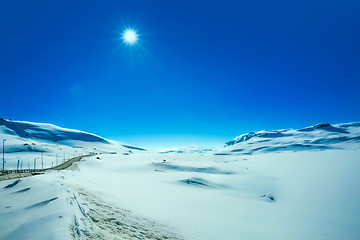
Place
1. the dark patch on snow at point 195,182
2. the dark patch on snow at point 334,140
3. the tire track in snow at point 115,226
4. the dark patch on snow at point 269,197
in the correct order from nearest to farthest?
the tire track in snow at point 115,226 → the dark patch on snow at point 269,197 → the dark patch on snow at point 195,182 → the dark patch on snow at point 334,140

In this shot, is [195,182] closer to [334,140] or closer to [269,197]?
[269,197]

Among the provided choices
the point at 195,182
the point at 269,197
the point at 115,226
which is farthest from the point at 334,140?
the point at 115,226

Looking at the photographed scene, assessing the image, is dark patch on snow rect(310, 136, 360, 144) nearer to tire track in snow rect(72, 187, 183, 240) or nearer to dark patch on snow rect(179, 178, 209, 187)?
dark patch on snow rect(179, 178, 209, 187)

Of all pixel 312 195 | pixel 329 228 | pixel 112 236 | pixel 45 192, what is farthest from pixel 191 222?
pixel 312 195

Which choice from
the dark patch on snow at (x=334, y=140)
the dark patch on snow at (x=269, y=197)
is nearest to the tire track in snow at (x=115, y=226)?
the dark patch on snow at (x=269, y=197)

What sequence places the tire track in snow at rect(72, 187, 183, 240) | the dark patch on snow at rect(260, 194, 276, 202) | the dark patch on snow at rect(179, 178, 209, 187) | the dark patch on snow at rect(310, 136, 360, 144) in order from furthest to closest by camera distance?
1. the dark patch on snow at rect(310, 136, 360, 144)
2. the dark patch on snow at rect(179, 178, 209, 187)
3. the dark patch on snow at rect(260, 194, 276, 202)
4. the tire track in snow at rect(72, 187, 183, 240)

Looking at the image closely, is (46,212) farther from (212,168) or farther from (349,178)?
(212,168)

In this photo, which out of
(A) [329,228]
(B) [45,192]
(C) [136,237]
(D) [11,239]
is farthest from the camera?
(A) [329,228]

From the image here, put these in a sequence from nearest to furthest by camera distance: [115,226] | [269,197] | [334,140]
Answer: [115,226] < [269,197] < [334,140]

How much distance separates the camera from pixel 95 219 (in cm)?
905

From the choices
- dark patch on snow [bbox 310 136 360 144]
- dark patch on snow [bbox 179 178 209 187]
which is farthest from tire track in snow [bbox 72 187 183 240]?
dark patch on snow [bbox 310 136 360 144]

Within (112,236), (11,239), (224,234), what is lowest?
(224,234)

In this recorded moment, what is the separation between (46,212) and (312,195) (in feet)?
127

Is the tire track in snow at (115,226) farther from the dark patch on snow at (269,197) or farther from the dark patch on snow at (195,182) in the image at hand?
the dark patch on snow at (195,182)
